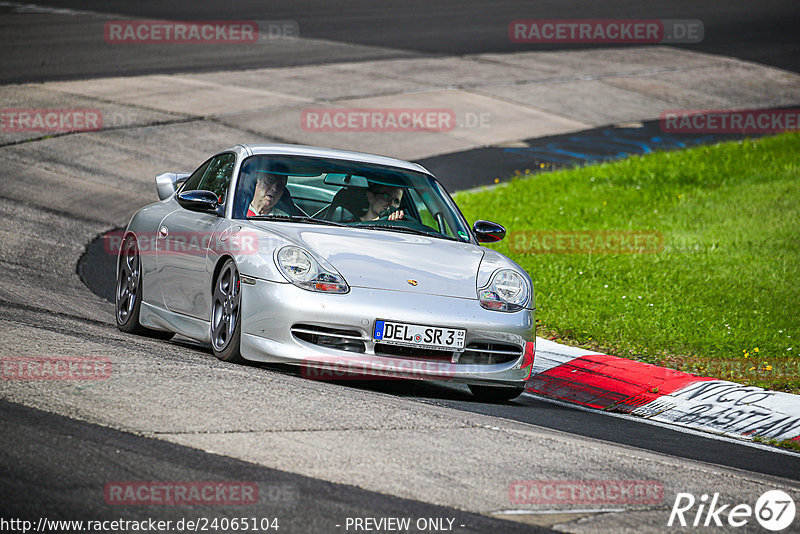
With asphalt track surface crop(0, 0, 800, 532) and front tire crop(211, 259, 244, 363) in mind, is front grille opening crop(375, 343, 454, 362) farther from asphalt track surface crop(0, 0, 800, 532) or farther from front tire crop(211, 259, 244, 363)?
Answer: front tire crop(211, 259, 244, 363)

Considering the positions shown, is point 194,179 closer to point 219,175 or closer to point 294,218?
point 219,175

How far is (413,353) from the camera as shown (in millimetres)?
6805

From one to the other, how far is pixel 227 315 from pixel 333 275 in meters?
0.79

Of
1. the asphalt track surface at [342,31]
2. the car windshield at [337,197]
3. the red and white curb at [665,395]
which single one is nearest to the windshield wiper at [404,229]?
the car windshield at [337,197]

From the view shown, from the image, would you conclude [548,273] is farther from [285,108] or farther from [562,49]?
[562,49]

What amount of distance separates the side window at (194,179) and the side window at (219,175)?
0.09 meters

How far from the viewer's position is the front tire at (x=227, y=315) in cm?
693

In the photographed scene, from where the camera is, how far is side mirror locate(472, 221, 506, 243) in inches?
320

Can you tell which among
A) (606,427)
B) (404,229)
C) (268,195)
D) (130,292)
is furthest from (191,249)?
(606,427)

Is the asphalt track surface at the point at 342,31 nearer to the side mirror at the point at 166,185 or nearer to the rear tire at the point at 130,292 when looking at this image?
the side mirror at the point at 166,185

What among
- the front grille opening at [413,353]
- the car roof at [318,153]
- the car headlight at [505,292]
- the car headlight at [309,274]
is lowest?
the front grille opening at [413,353]

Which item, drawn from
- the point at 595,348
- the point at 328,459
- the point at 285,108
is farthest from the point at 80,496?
the point at 285,108

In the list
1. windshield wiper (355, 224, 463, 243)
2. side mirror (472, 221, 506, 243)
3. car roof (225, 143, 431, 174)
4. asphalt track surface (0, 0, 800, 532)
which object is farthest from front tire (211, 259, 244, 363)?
side mirror (472, 221, 506, 243)

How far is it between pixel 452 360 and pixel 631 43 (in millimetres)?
25415
